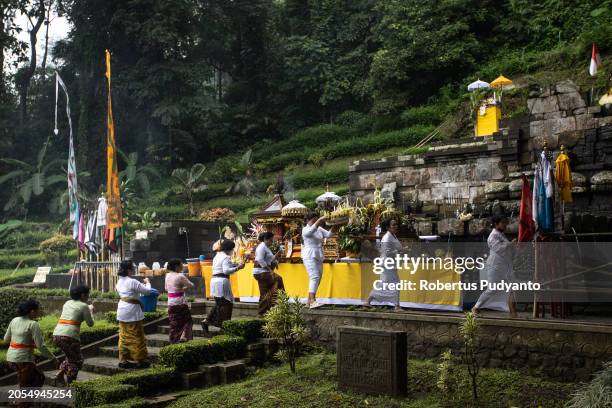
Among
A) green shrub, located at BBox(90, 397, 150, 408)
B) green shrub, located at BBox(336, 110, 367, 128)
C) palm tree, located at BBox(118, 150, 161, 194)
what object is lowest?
Answer: green shrub, located at BBox(90, 397, 150, 408)

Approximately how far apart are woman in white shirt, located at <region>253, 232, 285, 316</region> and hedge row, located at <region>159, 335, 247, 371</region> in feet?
3.30

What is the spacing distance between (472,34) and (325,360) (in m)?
21.8

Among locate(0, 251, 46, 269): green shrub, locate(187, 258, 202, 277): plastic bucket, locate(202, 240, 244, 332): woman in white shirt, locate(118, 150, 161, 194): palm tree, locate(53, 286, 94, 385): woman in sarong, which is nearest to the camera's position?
locate(53, 286, 94, 385): woman in sarong

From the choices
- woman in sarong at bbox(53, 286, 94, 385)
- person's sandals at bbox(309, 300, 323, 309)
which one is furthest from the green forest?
woman in sarong at bbox(53, 286, 94, 385)

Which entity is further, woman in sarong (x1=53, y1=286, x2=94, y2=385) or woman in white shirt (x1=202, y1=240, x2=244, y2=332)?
woman in white shirt (x1=202, y1=240, x2=244, y2=332)

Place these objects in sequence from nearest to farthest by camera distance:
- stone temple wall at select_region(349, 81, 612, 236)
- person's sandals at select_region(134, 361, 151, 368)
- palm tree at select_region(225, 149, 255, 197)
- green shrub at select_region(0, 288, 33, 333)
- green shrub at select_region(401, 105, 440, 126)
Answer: person's sandals at select_region(134, 361, 151, 368) → stone temple wall at select_region(349, 81, 612, 236) → green shrub at select_region(0, 288, 33, 333) → green shrub at select_region(401, 105, 440, 126) → palm tree at select_region(225, 149, 255, 197)

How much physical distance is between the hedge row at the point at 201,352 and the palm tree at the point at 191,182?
57.5 feet

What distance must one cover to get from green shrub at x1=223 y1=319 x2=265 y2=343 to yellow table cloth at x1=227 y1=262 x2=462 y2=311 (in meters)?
1.17

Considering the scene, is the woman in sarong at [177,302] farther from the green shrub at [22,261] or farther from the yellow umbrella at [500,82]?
the green shrub at [22,261]

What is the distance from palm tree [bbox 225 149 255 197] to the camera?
2884 centimetres

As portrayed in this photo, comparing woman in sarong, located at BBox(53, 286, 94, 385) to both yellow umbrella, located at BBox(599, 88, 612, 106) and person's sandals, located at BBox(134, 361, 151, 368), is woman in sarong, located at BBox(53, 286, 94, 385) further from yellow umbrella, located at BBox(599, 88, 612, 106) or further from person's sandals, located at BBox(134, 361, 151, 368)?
yellow umbrella, located at BBox(599, 88, 612, 106)

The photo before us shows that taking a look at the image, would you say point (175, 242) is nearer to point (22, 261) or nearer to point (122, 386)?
point (22, 261)

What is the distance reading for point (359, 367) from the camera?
8.62 metres

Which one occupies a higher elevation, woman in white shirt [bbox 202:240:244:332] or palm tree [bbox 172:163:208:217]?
palm tree [bbox 172:163:208:217]
